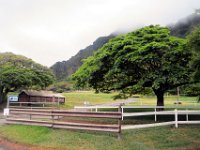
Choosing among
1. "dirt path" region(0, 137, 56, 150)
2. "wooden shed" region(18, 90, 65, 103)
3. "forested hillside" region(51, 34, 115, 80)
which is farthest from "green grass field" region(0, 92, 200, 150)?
"forested hillside" region(51, 34, 115, 80)

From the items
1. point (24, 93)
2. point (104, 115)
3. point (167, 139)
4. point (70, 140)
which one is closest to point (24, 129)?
point (70, 140)

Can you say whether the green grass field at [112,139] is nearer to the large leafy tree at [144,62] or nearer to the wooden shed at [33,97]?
the large leafy tree at [144,62]

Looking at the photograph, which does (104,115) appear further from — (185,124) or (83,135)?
(185,124)

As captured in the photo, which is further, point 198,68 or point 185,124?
point 185,124

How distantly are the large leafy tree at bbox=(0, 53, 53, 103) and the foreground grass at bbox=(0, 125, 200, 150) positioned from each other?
2389cm

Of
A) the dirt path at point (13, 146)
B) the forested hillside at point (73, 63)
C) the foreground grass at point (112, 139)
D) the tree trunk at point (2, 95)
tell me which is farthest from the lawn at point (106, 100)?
the forested hillside at point (73, 63)

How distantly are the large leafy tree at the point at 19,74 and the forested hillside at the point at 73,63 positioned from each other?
99.2 meters

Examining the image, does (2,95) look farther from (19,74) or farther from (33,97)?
(33,97)

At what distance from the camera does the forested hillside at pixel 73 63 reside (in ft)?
500

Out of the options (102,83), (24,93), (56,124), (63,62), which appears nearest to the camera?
(56,124)

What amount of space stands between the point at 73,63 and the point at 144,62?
149288 millimetres

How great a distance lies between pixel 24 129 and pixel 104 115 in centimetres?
471

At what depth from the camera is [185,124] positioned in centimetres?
1409

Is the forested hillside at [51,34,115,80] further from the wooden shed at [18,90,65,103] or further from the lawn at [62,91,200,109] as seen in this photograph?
the wooden shed at [18,90,65,103]
